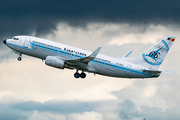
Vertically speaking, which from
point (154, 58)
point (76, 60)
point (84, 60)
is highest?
point (154, 58)

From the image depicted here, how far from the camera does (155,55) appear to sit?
245ft

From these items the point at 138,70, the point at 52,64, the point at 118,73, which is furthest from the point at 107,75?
the point at 52,64

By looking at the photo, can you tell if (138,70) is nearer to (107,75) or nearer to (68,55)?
(107,75)

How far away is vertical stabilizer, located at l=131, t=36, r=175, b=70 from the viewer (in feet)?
244

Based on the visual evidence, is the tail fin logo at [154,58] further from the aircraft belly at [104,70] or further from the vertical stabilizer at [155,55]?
the aircraft belly at [104,70]

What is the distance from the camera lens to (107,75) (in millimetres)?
72312

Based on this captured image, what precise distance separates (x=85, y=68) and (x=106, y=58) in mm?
5239

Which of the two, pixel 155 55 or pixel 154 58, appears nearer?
pixel 154 58

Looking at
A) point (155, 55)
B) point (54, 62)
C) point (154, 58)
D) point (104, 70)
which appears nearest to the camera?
point (54, 62)

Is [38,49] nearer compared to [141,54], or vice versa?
[38,49]

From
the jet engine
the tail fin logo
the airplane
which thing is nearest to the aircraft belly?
the airplane

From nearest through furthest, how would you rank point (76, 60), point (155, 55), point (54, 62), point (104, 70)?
point (76, 60)
point (54, 62)
point (104, 70)
point (155, 55)

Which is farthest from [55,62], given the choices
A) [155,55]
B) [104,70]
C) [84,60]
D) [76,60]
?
[155,55]

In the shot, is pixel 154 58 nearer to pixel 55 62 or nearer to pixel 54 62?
pixel 55 62
